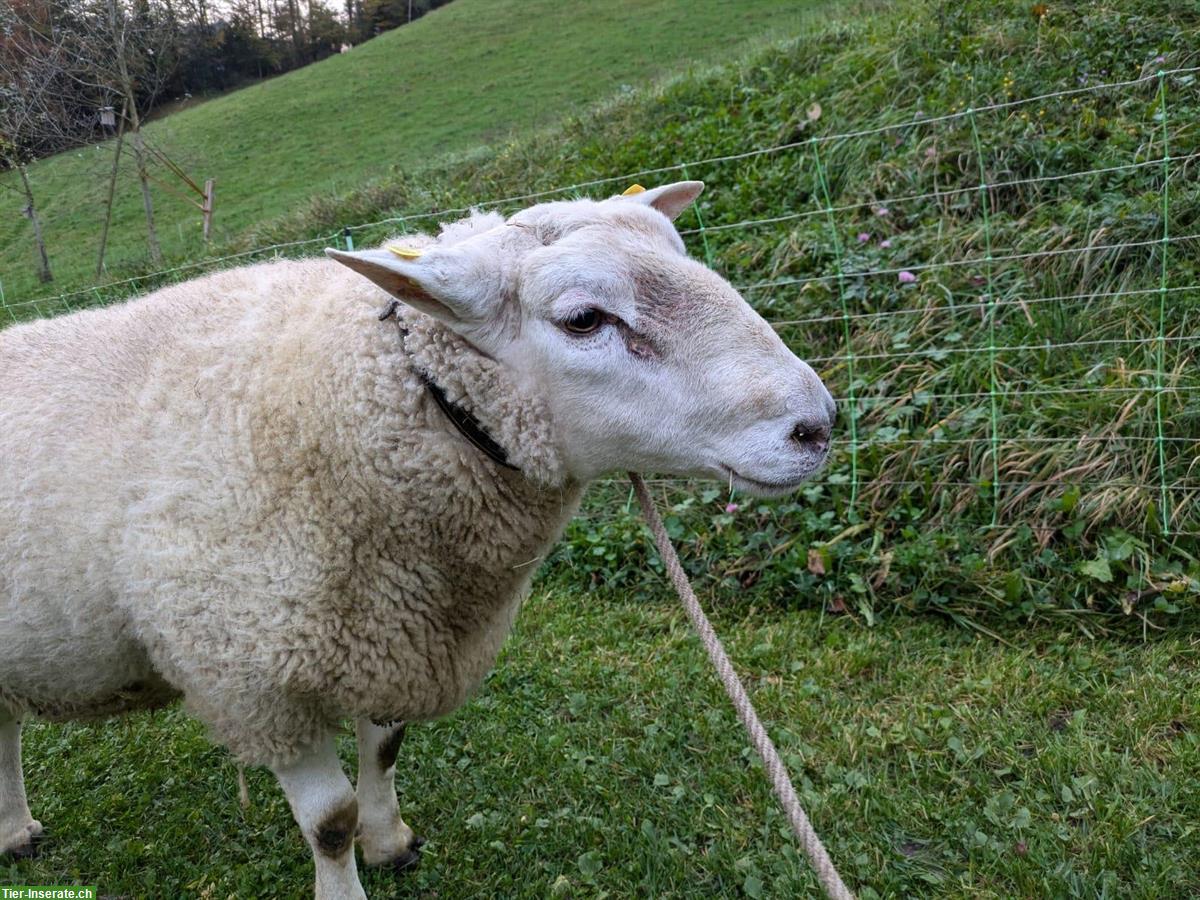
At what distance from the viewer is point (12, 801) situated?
3.09 metres

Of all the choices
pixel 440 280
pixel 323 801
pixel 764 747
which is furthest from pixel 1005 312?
pixel 323 801

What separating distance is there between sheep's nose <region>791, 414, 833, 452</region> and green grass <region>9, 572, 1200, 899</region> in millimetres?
1434

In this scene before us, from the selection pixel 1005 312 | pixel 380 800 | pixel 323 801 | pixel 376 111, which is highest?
pixel 376 111

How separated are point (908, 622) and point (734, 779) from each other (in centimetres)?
119

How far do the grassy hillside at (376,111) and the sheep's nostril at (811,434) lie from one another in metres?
12.0

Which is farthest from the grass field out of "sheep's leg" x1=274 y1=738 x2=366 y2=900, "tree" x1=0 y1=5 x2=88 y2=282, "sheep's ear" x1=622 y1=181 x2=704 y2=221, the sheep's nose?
"tree" x1=0 y1=5 x2=88 y2=282

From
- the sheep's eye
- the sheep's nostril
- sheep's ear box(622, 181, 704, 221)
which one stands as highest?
sheep's ear box(622, 181, 704, 221)

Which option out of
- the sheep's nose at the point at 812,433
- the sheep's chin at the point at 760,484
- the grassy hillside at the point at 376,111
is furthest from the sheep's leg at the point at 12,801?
the grassy hillside at the point at 376,111

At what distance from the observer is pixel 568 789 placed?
119 inches

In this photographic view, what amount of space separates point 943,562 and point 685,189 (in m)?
2.16

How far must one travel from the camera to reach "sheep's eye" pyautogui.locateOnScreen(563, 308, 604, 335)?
6.26 feet

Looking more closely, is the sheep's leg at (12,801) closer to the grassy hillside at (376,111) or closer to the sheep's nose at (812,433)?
the sheep's nose at (812,433)

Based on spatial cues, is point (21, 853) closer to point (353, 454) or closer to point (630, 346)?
point (353, 454)

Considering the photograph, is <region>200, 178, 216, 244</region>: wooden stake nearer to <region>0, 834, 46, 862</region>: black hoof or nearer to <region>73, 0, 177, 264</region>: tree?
<region>73, 0, 177, 264</region>: tree
